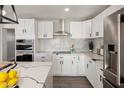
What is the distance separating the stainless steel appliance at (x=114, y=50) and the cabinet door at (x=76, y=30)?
3666 mm

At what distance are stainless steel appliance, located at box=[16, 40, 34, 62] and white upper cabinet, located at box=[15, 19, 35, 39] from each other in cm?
19

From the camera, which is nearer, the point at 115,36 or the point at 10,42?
the point at 115,36

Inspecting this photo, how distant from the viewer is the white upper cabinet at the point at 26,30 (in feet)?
18.2

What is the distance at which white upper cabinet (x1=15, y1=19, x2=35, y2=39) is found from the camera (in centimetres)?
554

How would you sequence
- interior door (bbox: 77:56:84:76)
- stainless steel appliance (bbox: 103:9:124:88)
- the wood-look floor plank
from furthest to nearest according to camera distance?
1. interior door (bbox: 77:56:84:76)
2. the wood-look floor plank
3. stainless steel appliance (bbox: 103:9:124:88)

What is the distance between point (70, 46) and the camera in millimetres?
6543

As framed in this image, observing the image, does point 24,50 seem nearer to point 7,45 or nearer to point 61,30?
point 7,45

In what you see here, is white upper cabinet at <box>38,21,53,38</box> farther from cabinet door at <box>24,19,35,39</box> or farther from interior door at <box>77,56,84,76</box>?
interior door at <box>77,56,84,76</box>

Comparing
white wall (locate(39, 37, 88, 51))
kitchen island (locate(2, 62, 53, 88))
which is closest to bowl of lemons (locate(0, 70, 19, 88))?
kitchen island (locate(2, 62, 53, 88))

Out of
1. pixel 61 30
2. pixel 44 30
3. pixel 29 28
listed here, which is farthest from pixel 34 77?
pixel 61 30
